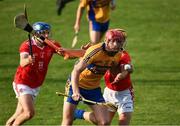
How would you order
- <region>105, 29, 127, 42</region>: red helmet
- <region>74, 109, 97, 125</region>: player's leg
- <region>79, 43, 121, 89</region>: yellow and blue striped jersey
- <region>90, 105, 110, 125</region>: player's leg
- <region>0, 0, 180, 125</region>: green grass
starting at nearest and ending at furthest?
<region>105, 29, 127, 42</region>: red helmet
<region>79, 43, 121, 89</region>: yellow and blue striped jersey
<region>90, 105, 110, 125</region>: player's leg
<region>74, 109, 97, 125</region>: player's leg
<region>0, 0, 180, 125</region>: green grass

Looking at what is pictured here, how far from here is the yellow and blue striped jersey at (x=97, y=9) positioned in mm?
14688

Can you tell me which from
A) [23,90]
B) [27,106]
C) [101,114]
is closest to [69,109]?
[101,114]

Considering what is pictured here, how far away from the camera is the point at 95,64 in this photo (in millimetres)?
14844

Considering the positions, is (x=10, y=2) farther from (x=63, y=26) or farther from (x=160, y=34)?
(x=160, y=34)

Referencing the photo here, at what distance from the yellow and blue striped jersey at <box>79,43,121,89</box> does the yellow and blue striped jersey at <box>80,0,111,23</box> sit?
71cm

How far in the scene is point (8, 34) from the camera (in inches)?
1118

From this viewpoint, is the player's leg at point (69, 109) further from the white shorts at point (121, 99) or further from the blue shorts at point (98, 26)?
the blue shorts at point (98, 26)

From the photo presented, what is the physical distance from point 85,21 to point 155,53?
5.51 m

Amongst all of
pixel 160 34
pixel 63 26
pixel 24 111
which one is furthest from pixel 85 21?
pixel 24 111

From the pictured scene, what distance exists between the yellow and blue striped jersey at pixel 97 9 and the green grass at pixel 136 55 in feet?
13.1

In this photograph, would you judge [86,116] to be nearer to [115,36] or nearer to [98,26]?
[98,26]

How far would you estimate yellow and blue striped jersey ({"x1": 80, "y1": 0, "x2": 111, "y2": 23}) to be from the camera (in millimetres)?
14688

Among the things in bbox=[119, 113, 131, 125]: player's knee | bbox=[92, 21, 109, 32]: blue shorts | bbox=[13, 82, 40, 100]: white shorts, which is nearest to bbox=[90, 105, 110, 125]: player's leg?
bbox=[119, 113, 131, 125]: player's knee

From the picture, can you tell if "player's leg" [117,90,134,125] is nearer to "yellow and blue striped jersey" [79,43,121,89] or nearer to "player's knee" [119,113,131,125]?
"player's knee" [119,113,131,125]
